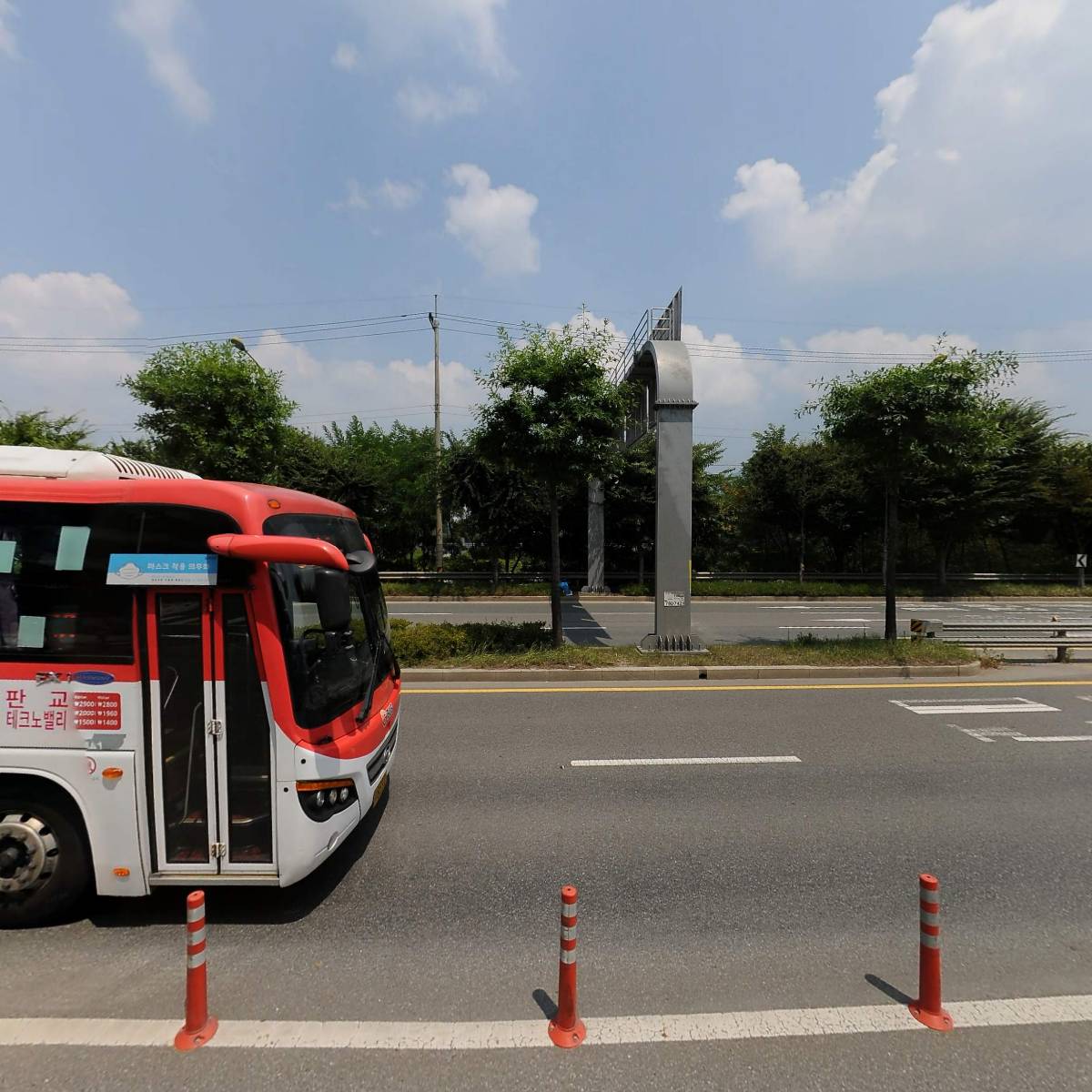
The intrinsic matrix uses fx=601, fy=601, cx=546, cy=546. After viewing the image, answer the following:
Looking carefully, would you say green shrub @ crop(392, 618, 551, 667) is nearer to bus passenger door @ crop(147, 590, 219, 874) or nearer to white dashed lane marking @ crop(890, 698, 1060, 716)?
white dashed lane marking @ crop(890, 698, 1060, 716)

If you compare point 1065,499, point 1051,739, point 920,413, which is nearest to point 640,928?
point 1051,739

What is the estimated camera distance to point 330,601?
134 inches

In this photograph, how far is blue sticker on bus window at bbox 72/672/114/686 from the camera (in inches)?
132

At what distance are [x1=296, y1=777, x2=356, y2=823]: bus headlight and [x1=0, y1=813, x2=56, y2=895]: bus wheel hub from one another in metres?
1.46

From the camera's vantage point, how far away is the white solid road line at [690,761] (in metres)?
6.08

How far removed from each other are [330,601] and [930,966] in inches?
134

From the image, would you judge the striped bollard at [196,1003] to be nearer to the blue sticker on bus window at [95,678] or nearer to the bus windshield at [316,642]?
the bus windshield at [316,642]

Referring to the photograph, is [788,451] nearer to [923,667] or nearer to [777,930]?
[923,667]

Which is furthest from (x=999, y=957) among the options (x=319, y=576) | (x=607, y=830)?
(x=319, y=576)

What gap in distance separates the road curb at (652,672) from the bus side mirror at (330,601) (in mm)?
6416

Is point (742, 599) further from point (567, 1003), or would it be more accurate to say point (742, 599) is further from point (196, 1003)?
point (196, 1003)

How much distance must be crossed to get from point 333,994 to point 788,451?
29.5 meters

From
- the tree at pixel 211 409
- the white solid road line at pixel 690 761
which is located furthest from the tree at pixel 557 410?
the tree at pixel 211 409

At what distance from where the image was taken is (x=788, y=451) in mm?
28734
